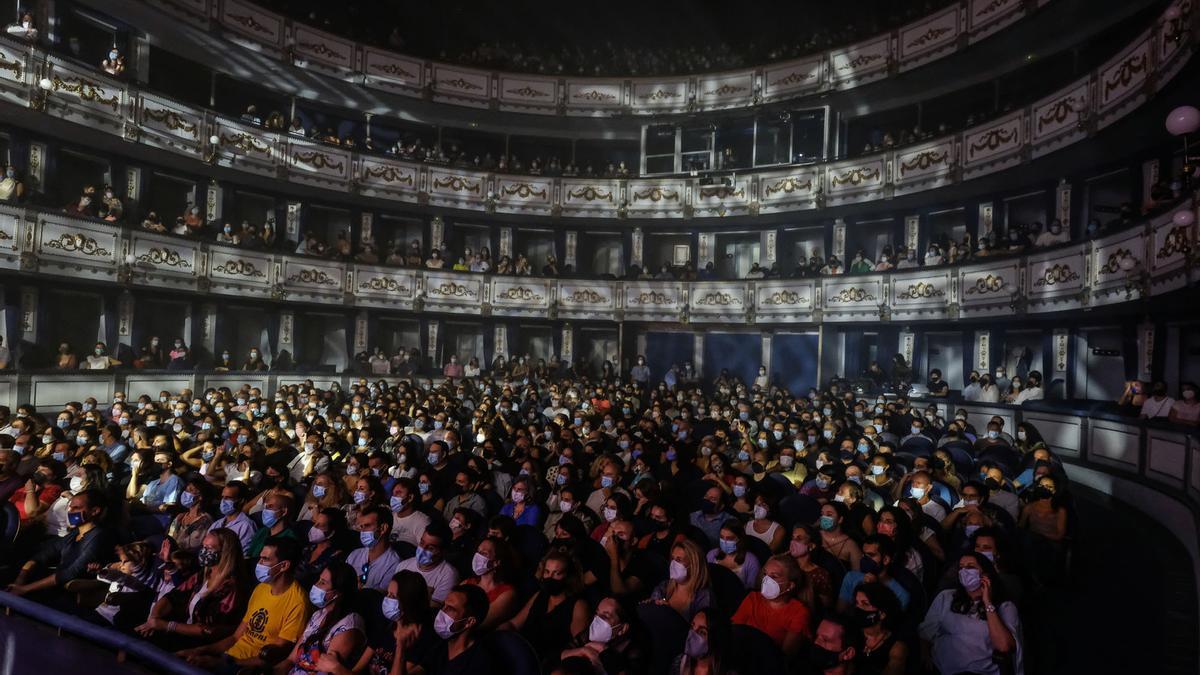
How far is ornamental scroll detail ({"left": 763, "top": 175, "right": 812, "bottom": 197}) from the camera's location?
22250 mm

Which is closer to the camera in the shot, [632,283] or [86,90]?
[86,90]

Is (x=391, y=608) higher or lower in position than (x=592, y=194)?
lower

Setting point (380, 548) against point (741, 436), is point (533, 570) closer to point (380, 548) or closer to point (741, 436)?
point (380, 548)

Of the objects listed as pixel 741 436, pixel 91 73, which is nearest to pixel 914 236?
pixel 741 436

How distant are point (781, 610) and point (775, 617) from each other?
0.21 feet

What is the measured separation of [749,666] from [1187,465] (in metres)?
7.86

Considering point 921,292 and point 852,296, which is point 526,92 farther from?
point 921,292

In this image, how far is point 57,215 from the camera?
16078 millimetres

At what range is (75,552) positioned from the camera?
579 centimetres

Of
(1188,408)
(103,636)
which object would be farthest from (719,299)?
(103,636)

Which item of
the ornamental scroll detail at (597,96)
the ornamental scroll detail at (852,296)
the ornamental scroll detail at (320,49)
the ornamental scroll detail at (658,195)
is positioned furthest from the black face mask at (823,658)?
the ornamental scroll detail at (597,96)

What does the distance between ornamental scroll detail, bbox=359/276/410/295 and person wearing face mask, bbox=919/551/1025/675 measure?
20819 mm

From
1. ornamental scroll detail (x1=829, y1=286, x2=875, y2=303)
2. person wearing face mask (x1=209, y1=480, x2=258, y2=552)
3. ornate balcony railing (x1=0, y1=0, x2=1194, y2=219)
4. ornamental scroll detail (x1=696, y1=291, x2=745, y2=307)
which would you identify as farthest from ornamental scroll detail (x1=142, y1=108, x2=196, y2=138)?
ornamental scroll detail (x1=829, y1=286, x2=875, y2=303)

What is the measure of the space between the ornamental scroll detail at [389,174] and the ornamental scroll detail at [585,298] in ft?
21.6
